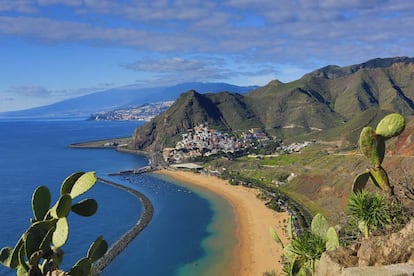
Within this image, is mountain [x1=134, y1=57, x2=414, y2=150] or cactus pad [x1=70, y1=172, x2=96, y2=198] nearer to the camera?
cactus pad [x1=70, y1=172, x2=96, y2=198]

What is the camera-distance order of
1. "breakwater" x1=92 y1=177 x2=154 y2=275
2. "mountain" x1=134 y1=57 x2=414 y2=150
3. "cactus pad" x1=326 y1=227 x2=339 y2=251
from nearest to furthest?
"cactus pad" x1=326 y1=227 x2=339 y2=251, "breakwater" x1=92 y1=177 x2=154 y2=275, "mountain" x1=134 y1=57 x2=414 y2=150

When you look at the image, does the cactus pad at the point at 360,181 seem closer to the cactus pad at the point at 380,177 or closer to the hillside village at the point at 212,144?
the cactus pad at the point at 380,177

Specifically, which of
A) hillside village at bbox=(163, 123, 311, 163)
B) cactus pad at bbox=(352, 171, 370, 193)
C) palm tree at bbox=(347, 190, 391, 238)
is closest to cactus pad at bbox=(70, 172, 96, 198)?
cactus pad at bbox=(352, 171, 370, 193)

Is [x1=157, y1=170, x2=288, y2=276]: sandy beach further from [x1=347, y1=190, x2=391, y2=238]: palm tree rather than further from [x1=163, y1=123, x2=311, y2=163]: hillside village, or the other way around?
[x1=163, y1=123, x2=311, y2=163]: hillside village

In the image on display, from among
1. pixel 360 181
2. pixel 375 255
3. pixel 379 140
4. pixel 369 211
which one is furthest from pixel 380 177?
pixel 375 255

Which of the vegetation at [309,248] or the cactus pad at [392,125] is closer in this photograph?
the cactus pad at [392,125]

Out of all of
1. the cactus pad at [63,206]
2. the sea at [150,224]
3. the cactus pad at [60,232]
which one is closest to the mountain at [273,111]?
the sea at [150,224]
